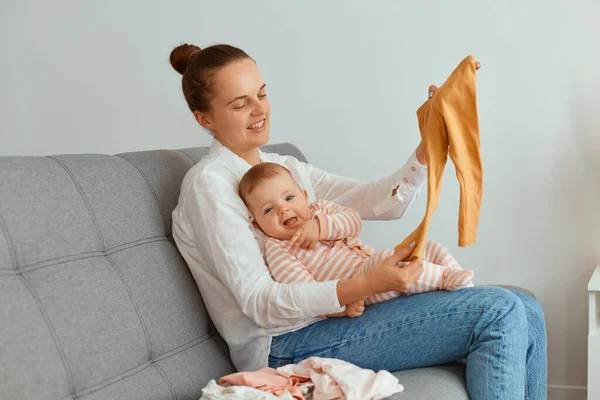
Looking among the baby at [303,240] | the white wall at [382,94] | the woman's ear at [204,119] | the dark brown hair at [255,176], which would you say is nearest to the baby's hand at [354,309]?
the baby at [303,240]

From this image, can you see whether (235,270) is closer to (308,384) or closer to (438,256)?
(308,384)

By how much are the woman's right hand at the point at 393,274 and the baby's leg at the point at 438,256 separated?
224 mm

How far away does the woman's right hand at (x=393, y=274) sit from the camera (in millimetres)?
1646

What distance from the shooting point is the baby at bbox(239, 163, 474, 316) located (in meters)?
1.79

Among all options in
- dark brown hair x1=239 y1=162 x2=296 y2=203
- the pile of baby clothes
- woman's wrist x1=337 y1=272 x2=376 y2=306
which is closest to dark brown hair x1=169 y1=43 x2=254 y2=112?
dark brown hair x1=239 y1=162 x2=296 y2=203

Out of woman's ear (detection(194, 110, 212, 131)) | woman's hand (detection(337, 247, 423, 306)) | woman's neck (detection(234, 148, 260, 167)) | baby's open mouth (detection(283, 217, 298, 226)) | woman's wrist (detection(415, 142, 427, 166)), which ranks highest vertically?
woman's ear (detection(194, 110, 212, 131))

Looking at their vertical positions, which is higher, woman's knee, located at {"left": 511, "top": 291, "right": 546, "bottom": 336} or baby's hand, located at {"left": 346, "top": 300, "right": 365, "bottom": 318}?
baby's hand, located at {"left": 346, "top": 300, "right": 365, "bottom": 318}

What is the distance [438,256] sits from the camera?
191 centimetres

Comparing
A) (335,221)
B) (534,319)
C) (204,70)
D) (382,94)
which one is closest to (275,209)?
(335,221)

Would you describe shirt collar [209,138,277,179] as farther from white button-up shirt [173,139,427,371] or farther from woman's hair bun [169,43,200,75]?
woman's hair bun [169,43,200,75]

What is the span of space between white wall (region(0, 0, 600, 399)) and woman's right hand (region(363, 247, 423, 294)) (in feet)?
3.91

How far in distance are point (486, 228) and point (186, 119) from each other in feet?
4.25

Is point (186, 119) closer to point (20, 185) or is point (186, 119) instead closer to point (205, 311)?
point (205, 311)

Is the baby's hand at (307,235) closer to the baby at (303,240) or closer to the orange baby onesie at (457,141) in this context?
the baby at (303,240)
